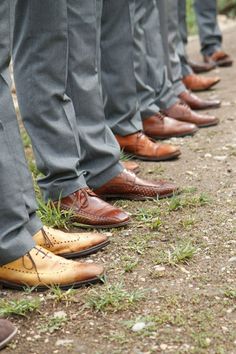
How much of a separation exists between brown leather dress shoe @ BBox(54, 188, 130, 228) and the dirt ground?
0.06 metres

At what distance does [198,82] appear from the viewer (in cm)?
559

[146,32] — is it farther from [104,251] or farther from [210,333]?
[210,333]

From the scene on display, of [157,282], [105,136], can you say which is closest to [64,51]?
[105,136]

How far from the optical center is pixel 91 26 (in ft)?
9.70

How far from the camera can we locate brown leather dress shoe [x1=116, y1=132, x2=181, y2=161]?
12.5 ft

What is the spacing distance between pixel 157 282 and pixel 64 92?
34.0 inches

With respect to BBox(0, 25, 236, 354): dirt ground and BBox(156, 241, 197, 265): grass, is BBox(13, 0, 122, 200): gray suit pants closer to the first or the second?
BBox(0, 25, 236, 354): dirt ground

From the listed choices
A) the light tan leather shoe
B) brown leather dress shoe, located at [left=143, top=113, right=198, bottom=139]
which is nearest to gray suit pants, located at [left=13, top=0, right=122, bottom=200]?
the light tan leather shoe

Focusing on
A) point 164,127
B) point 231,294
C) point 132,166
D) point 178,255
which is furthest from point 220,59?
point 231,294

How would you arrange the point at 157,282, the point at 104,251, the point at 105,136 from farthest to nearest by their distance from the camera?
1. the point at 105,136
2. the point at 104,251
3. the point at 157,282

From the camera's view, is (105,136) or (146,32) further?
(146,32)

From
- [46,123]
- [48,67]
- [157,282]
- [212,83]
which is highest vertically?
[48,67]

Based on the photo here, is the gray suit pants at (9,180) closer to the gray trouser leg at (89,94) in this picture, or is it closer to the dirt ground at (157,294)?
the dirt ground at (157,294)

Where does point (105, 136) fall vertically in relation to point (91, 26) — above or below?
below
